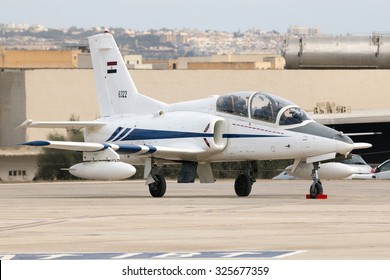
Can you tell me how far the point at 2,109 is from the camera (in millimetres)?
81750

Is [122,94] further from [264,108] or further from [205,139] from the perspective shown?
[264,108]

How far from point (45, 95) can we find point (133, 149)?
171ft

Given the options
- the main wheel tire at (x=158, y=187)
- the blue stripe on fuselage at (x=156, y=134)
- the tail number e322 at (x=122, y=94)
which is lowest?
the main wheel tire at (x=158, y=187)

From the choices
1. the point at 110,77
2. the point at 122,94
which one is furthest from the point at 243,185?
the point at 110,77

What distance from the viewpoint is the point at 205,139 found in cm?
3052

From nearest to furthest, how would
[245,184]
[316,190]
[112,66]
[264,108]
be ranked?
[316,190]
[264,108]
[245,184]
[112,66]

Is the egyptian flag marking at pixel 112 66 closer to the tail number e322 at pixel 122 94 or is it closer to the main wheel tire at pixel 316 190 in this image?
the tail number e322 at pixel 122 94

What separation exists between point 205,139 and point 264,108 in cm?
178

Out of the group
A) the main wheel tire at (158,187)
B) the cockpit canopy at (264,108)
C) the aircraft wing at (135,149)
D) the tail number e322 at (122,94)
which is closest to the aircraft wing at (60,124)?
the aircraft wing at (135,149)

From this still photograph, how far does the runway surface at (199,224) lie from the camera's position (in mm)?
16453

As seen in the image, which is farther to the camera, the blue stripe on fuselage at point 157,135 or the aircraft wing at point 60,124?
the aircraft wing at point 60,124

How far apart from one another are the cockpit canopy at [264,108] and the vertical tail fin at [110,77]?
423 cm

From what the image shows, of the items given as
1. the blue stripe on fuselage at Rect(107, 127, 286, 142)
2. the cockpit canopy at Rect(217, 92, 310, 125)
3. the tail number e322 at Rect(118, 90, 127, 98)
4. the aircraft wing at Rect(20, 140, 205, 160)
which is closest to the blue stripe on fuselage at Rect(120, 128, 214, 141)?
the blue stripe on fuselage at Rect(107, 127, 286, 142)
